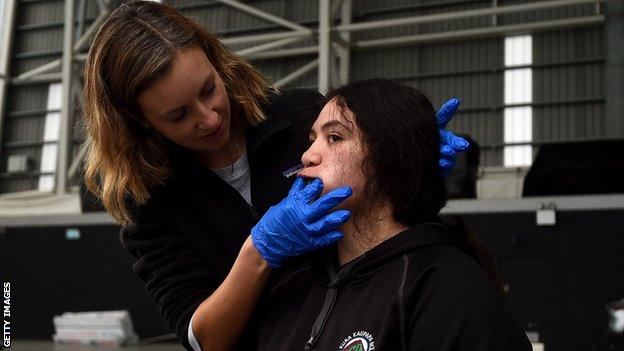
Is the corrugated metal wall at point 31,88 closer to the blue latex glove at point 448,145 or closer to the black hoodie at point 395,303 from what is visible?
the black hoodie at point 395,303

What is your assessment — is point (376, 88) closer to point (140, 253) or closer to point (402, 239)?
point (402, 239)

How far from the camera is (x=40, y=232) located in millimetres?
9094

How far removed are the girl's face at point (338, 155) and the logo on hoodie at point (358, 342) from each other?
0.88 ft

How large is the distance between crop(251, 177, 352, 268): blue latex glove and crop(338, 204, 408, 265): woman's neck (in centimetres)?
5

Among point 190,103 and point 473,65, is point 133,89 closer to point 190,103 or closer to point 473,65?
point 190,103

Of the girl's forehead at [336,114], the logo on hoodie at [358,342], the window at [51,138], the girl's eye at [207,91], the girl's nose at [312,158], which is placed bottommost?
the logo on hoodie at [358,342]

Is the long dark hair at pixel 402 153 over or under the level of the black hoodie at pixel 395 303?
over

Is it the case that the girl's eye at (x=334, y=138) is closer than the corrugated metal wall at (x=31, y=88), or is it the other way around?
the girl's eye at (x=334, y=138)

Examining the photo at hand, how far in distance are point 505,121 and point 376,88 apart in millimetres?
9405

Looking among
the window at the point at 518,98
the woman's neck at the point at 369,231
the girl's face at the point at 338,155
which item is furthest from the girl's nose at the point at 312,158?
the window at the point at 518,98

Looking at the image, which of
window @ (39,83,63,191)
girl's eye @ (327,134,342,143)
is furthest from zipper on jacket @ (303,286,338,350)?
window @ (39,83,63,191)

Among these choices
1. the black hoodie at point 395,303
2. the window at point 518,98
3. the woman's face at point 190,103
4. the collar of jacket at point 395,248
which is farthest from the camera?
the window at point 518,98

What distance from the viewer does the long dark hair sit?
1.25 m

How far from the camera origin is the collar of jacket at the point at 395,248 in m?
1.18
